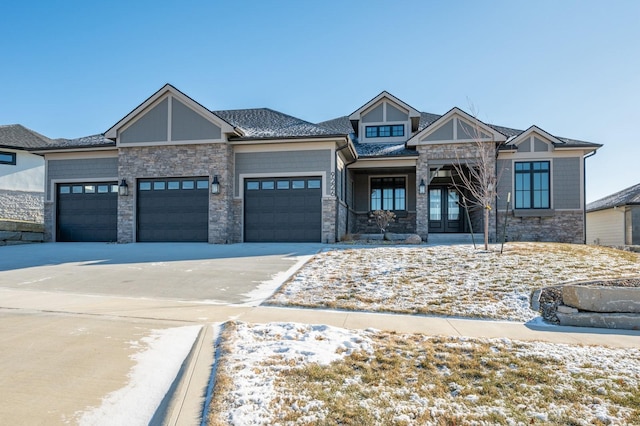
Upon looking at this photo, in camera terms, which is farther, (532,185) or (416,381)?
(532,185)

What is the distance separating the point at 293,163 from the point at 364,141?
645 cm

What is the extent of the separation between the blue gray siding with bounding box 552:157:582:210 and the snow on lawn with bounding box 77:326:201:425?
16.9 metres

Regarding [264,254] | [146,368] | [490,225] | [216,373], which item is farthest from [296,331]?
[490,225]

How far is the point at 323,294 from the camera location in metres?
7.78

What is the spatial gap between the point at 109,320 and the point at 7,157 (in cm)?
2066

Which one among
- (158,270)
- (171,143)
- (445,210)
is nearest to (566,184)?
(445,210)

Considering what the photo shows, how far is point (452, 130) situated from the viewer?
1705 centimetres

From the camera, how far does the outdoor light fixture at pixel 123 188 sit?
16.1 metres

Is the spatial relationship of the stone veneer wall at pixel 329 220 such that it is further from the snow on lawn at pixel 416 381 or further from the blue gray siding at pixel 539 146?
the snow on lawn at pixel 416 381

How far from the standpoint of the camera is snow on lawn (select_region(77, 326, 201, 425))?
3.11 m

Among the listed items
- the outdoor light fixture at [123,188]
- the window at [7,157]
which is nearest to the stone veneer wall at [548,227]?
the outdoor light fixture at [123,188]

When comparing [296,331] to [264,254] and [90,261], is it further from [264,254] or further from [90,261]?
[90,261]

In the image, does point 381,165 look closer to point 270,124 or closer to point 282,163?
point 282,163

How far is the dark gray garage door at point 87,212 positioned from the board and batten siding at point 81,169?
0.35m
